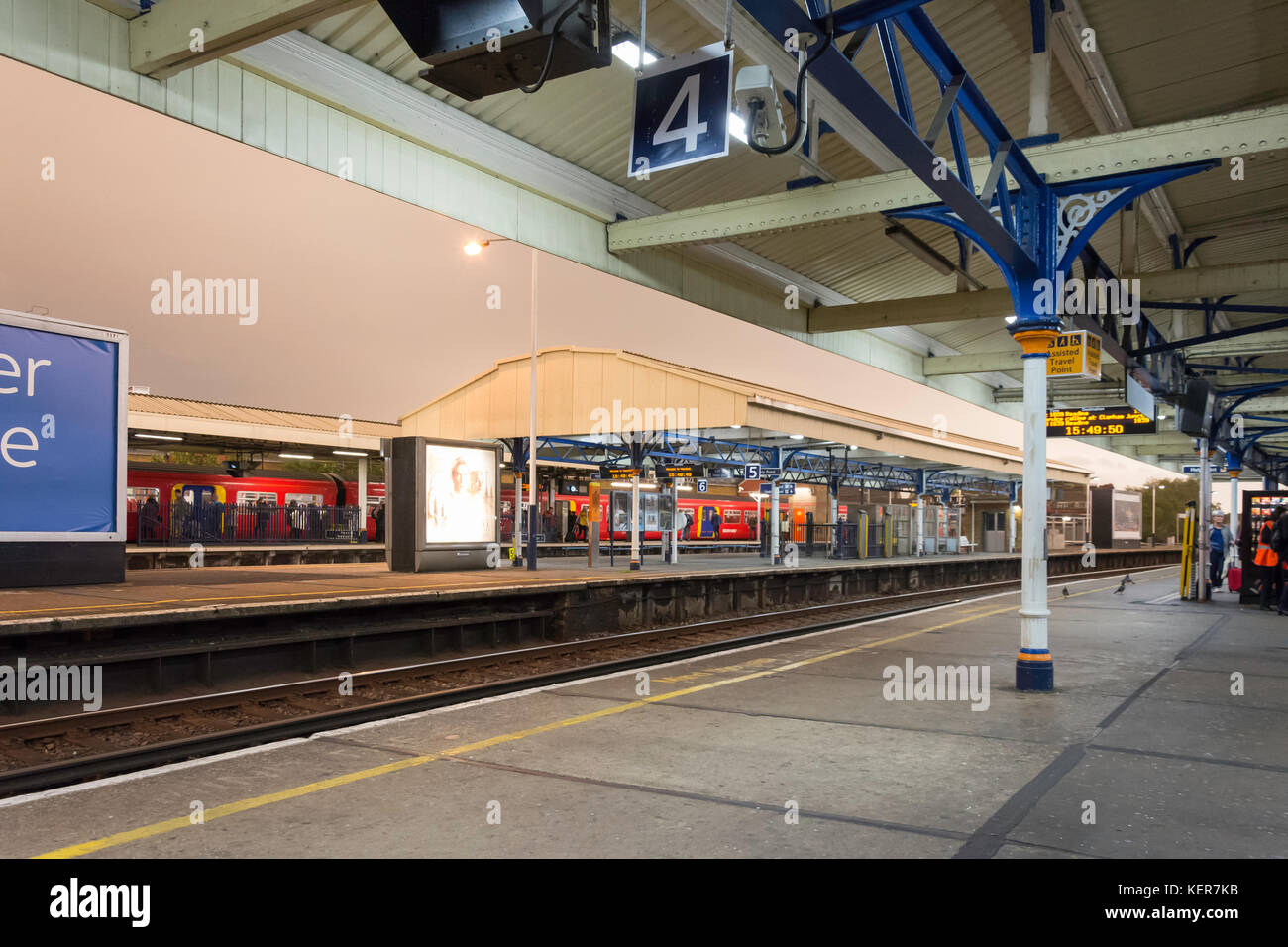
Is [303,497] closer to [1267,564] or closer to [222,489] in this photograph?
[222,489]

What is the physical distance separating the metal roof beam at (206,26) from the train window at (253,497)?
78.4ft

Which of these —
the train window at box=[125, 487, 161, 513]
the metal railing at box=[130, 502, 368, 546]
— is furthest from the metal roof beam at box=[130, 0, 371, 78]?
the train window at box=[125, 487, 161, 513]

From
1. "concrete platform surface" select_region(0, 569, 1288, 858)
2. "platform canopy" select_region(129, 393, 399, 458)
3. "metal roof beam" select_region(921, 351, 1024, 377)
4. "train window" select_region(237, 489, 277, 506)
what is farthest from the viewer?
"train window" select_region(237, 489, 277, 506)

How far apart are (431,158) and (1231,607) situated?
15870 millimetres

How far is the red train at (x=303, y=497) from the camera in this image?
27781mm

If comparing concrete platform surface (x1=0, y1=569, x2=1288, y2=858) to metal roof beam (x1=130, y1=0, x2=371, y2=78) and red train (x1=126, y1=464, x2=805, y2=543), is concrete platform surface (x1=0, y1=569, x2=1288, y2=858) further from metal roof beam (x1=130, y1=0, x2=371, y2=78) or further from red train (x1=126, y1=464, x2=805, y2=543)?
red train (x1=126, y1=464, x2=805, y2=543)

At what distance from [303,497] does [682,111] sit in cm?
2875

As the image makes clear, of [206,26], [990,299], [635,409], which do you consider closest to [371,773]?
[206,26]

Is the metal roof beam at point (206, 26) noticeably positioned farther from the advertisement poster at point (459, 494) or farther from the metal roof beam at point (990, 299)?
the advertisement poster at point (459, 494)

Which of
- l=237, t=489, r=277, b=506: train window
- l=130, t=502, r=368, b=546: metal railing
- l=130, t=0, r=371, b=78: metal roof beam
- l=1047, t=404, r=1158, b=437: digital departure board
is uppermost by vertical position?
l=130, t=0, r=371, b=78: metal roof beam

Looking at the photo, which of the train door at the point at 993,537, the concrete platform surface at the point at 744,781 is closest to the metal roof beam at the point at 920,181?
the concrete platform surface at the point at 744,781

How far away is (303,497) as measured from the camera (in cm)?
3247

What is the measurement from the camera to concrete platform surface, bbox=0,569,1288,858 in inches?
172
